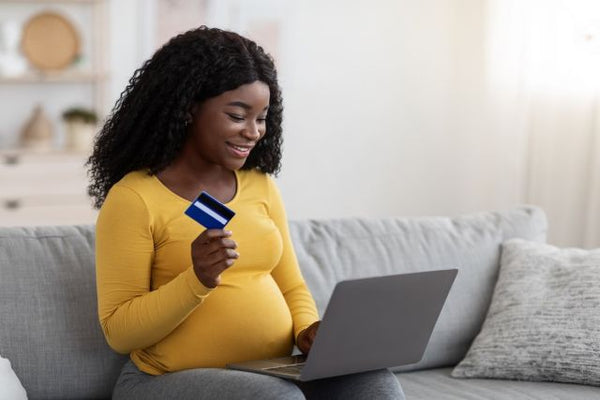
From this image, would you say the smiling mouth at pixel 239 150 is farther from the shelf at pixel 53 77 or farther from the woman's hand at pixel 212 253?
the shelf at pixel 53 77

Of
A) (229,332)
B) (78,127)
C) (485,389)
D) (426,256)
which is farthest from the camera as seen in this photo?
(78,127)

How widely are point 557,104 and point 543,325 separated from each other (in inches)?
92.2

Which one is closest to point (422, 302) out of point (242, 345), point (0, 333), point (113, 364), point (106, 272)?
point (242, 345)

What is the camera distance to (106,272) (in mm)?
1854

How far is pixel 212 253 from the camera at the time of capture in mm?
1703

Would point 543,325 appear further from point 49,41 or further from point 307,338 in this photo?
point 49,41

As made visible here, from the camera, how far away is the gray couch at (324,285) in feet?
6.81

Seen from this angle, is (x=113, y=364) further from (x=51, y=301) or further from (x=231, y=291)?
(x=231, y=291)

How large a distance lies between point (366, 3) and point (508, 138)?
1109mm

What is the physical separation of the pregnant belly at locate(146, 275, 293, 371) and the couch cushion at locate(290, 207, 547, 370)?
14.8 inches

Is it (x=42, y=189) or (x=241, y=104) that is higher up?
(x=241, y=104)

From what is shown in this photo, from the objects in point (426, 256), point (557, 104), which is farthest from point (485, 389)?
point (557, 104)

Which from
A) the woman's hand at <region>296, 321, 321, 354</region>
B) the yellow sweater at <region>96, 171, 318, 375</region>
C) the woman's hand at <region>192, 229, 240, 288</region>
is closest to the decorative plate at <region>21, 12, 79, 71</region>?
the yellow sweater at <region>96, 171, 318, 375</region>

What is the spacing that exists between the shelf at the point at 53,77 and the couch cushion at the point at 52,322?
265cm
